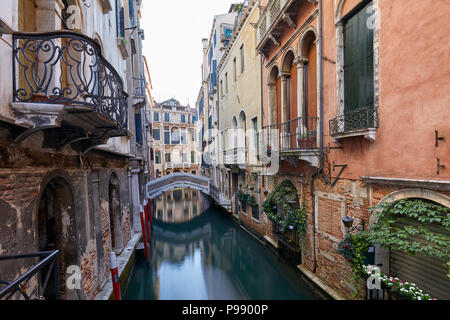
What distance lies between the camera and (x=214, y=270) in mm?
8648

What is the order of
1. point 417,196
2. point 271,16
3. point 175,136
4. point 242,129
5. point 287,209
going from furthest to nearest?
point 175,136 < point 242,129 < point 271,16 < point 287,209 < point 417,196

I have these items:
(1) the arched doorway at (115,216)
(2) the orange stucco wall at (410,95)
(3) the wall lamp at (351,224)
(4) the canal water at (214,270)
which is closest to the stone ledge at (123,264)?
(1) the arched doorway at (115,216)

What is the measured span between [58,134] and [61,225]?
5.44 feet

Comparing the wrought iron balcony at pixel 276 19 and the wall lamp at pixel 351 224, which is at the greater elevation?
the wrought iron balcony at pixel 276 19

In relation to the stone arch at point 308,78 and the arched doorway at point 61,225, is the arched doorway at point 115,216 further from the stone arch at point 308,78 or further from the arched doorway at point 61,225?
the stone arch at point 308,78

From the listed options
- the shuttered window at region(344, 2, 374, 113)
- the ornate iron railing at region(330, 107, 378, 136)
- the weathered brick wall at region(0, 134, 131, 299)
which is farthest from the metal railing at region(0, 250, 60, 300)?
the shuttered window at region(344, 2, 374, 113)

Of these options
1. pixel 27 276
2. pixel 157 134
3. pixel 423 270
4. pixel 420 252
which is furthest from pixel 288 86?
pixel 157 134

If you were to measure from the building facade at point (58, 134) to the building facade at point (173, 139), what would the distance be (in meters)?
25.1

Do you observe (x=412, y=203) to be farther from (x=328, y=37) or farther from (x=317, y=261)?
(x=328, y=37)

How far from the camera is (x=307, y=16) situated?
5.89 metres

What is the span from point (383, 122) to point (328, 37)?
7.71 feet

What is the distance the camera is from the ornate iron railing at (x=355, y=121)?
4.08 meters

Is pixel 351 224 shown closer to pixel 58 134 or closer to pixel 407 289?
pixel 407 289
